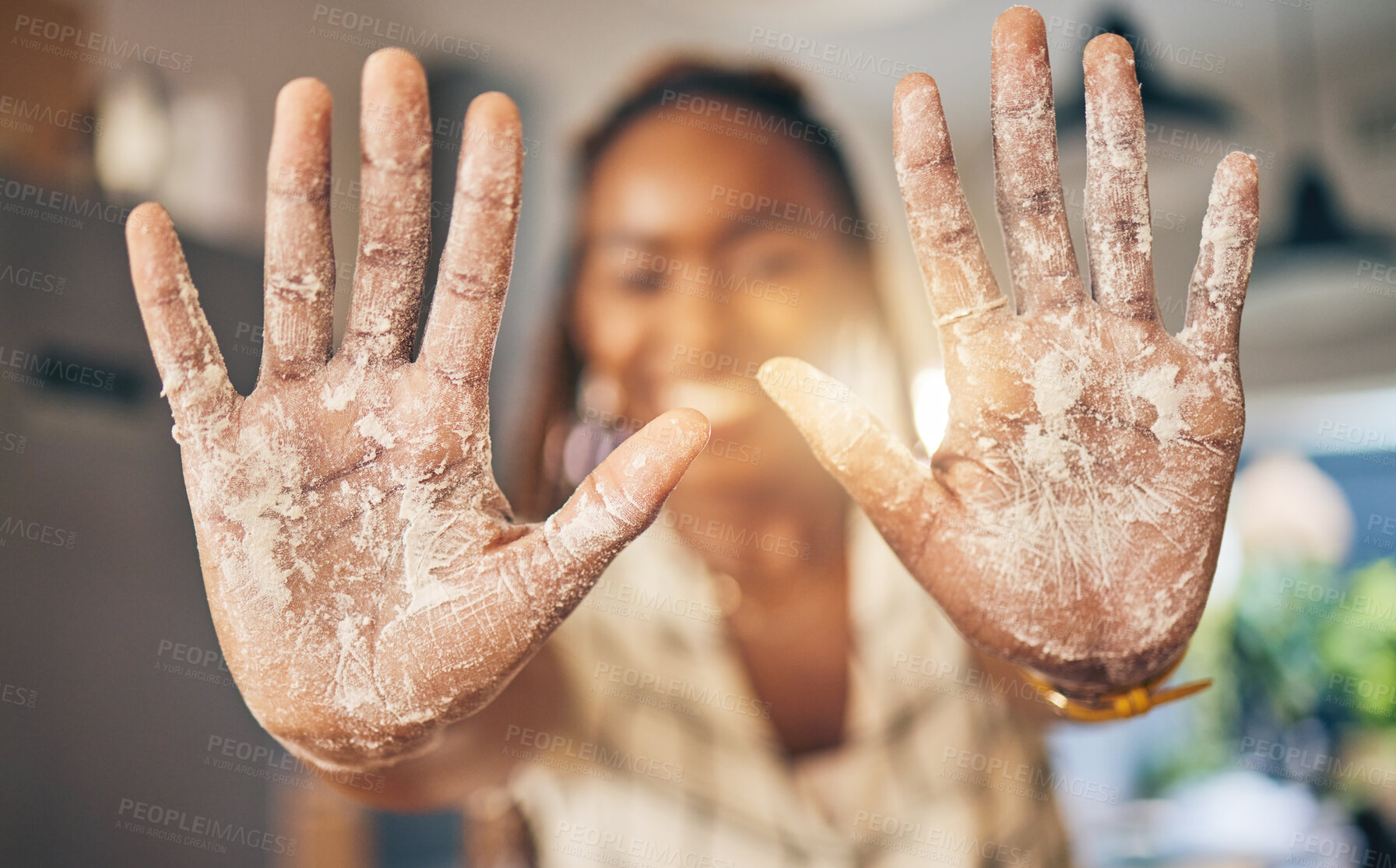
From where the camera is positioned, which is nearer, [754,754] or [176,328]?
[176,328]

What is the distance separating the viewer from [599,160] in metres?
1.43

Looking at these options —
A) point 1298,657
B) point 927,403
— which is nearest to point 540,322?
point 927,403

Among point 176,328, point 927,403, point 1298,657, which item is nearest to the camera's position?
point 176,328

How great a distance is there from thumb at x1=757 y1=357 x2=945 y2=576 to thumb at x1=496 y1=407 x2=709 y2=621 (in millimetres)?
108

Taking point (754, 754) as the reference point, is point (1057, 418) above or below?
above

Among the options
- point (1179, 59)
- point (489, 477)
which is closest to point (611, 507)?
point (489, 477)

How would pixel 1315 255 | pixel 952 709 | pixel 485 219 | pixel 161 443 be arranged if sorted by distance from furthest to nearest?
1. pixel 1315 255
2. pixel 161 443
3. pixel 952 709
4. pixel 485 219

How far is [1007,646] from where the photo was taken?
0.68 metres

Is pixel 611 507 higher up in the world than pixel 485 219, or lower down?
lower down

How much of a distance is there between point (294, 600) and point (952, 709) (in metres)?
1.33

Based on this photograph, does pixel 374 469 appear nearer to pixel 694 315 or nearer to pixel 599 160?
pixel 694 315

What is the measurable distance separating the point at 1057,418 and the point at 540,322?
1.65 meters

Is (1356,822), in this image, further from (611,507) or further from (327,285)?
(327,285)

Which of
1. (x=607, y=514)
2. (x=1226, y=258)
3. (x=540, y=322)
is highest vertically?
(x=1226, y=258)
